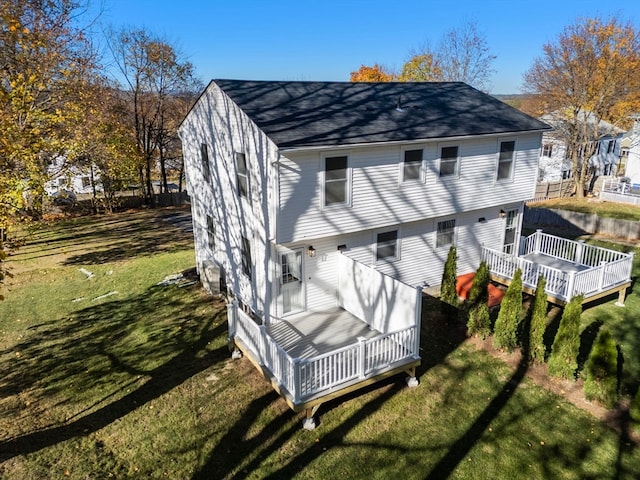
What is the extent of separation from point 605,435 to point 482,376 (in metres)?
2.55

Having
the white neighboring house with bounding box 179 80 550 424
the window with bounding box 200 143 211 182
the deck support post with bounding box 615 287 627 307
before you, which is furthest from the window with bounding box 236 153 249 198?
the deck support post with bounding box 615 287 627 307

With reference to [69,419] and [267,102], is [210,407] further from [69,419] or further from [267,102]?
[267,102]

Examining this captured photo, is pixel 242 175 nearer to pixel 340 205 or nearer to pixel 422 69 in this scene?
pixel 340 205

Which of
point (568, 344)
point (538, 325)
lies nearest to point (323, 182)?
point (538, 325)

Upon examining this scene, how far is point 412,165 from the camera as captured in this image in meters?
12.4

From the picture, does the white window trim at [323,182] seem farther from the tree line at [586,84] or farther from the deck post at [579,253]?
the tree line at [586,84]

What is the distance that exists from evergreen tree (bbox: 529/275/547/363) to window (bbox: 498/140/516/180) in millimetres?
5477

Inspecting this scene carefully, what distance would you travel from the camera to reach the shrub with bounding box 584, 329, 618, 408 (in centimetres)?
851

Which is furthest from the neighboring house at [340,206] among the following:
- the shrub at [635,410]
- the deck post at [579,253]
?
the shrub at [635,410]

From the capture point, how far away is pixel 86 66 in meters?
18.7

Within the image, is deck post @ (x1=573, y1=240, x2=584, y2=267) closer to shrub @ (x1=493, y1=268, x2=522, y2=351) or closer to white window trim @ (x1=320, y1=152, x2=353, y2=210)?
shrub @ (x1=493, y1=268, x2=522, y2=351)

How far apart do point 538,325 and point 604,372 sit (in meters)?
1.64

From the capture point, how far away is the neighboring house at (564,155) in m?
34.6

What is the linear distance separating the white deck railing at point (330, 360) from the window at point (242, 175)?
3.81 metres
